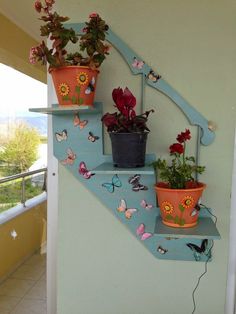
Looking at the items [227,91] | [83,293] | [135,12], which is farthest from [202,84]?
[83,293]

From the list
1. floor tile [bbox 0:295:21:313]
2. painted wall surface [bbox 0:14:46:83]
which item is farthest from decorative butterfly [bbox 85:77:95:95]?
floor tile [bbox 0:295:21:313]

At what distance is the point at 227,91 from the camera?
3.81ft

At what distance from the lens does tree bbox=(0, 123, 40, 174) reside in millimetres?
1903

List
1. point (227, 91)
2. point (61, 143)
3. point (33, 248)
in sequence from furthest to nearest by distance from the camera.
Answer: point (33, 248) < point (61, 143) < point (227, 91)

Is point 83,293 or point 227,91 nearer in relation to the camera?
point 227,91

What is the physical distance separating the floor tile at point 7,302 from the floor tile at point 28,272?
190 mm

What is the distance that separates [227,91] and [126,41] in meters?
0.45

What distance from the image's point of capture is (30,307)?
6.18 feet

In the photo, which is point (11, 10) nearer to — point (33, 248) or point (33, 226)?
point (33, 226)

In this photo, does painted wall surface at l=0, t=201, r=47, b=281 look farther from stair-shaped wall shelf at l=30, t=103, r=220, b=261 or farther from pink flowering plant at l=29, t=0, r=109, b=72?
pink flowering plant at l=29, t=0, r=109, b=72

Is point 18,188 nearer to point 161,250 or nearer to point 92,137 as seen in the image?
point 92,137

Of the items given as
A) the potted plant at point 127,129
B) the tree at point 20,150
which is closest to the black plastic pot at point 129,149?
the potted plant at point 127,129

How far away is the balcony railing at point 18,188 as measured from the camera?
2184 mm

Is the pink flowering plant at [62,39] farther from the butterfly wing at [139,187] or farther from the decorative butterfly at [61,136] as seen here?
the butterfly wing at [139,187]
